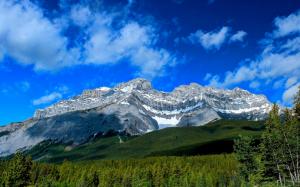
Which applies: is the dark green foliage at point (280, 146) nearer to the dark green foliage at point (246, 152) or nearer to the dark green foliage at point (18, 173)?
the dark green foliage at point (246, 152)

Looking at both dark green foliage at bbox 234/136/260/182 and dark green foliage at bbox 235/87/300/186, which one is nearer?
dark green foliage at bbox 235/87/300/186

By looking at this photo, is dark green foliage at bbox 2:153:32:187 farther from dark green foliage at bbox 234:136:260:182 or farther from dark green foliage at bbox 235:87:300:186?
dark green foliage at bbox 235:87:300:186

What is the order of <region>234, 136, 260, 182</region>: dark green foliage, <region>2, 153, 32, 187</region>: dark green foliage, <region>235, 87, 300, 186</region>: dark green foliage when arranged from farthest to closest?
1. <region>2, 153, 32, 187</region>: dark green foliage
2. <region>234, 136, 260, 182</region>: dark green foliage
3. <region>235, 87, 300, 186</region>: dark green foliage

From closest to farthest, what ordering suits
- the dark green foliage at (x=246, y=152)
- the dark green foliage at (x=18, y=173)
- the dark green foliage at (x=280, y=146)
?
the dark green foliage at (x=280, y=146) < the dark green foliage at (x=246, y=152) < the dark green foliage at (x=18, y=173)

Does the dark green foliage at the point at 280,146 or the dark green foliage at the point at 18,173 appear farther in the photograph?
the dark green foliage at the point at 18,173

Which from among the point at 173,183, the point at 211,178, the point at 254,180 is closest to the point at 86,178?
the point at 173,183

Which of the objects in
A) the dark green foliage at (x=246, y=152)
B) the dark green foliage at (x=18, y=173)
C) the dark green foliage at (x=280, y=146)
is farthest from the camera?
the dark green foliage at (x=18, y=173)

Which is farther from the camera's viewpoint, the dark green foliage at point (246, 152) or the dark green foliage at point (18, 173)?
the dark green foliage at point (18, 173)

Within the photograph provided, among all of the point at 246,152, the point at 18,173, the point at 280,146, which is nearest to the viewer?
the point at 280,146

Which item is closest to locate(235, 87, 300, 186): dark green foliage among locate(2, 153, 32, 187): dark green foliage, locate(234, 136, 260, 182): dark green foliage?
locate(234, 136, 260, 182): dark green foliage

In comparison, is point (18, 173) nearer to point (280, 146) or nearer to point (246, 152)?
point (246, 152)

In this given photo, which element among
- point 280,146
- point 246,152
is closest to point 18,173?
point 246,152

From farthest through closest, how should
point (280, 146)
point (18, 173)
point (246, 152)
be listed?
point (18, 173) → point (246, 152) → point (280, 146)

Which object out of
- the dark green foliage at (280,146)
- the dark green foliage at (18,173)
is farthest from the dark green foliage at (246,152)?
the dark green foliage at (18,173)
